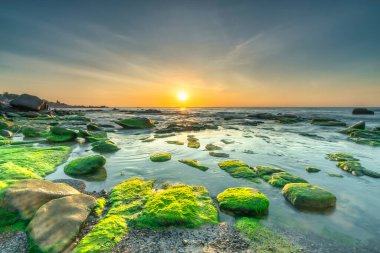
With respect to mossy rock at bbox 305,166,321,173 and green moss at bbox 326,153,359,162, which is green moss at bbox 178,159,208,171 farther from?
green moss at bbox 326,153,359,162

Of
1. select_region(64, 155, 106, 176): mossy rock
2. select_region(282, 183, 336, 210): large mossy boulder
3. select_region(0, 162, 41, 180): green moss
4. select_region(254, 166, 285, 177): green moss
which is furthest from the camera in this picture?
select_region(254, 166, 285, 177): green moss

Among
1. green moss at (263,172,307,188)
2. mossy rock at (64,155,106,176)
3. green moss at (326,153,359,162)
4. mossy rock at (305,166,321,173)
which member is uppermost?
mossy rock at (64,155,106,176)

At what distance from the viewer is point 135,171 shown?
7.81 meters

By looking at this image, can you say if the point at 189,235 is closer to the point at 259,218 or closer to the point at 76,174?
the point at 259,218

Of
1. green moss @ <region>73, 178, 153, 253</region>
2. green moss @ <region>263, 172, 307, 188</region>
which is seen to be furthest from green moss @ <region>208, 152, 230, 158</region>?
green moss @ <region>73, 178, 153, 253</region>

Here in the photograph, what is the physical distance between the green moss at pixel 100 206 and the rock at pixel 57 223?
0.68ft

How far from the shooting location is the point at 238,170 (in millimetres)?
7758

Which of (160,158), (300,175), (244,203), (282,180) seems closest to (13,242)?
(244,203)

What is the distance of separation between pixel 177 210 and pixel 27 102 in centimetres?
4488

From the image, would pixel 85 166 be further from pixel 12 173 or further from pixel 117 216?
pixel 117 216

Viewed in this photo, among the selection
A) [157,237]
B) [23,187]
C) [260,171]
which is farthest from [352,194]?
[23,187]

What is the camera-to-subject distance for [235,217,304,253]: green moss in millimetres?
3599

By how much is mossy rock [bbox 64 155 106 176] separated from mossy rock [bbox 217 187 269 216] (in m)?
4.71

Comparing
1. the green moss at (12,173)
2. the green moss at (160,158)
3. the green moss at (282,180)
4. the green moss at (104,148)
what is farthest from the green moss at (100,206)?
the green moss at (104,148)
